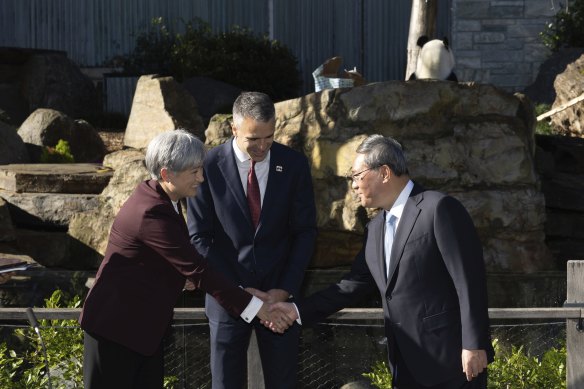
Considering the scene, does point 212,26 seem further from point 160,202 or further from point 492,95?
point 160,202

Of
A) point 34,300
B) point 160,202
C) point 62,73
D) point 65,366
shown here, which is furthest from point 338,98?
point 62,73

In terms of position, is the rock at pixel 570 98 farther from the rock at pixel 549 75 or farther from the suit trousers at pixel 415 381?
the suit trousers at pixel 415 381

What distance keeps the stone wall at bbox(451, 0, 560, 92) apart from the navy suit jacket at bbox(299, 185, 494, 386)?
551 inches

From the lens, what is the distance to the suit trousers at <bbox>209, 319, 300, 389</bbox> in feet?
17.1

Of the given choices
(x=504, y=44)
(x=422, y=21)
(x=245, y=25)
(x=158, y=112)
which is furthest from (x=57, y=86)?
(x=504, y=44)

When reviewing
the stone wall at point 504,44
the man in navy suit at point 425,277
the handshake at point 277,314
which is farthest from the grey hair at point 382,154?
the stone wall at point 504,44

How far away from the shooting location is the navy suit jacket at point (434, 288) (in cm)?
441

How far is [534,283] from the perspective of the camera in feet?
29.3

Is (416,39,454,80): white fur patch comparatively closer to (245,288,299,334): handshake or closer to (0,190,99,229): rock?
(0,190,99,229): rock

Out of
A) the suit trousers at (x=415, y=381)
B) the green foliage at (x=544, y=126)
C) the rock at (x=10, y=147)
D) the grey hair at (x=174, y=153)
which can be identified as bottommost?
the suit trousers at (x=415, y=381)

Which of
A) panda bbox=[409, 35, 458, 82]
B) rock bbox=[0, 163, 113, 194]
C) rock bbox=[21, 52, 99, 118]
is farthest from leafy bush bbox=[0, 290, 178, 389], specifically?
rock bbox=[21, 52, 99, 118]

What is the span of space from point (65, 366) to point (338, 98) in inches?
152

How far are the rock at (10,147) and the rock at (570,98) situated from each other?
7.18m

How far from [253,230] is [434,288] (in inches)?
46.7
